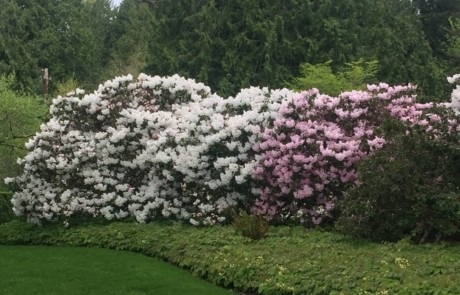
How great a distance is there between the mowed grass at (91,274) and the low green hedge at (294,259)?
1.11 feet

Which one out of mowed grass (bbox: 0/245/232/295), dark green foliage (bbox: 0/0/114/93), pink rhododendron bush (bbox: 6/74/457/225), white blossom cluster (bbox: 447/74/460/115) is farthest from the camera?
dark green foliage (bbox: 0/0/114/93)

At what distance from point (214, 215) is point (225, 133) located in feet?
5.30

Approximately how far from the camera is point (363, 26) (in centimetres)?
3331

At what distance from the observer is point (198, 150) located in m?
12.2

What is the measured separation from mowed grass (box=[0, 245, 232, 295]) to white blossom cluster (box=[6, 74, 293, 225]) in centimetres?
189

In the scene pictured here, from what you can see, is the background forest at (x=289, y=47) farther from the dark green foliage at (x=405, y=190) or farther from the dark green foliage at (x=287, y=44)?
the dark green foliage at (x=405, y=190)

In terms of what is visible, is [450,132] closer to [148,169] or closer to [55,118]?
[148,169]

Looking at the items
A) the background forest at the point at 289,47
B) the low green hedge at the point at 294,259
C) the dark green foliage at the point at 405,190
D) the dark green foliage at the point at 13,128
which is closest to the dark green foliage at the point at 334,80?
the background forest at the point at 289,47

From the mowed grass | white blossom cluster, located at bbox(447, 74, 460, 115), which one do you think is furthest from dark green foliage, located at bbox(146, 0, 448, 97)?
the mowed grass

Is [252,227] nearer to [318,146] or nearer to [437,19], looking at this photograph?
[318,146]

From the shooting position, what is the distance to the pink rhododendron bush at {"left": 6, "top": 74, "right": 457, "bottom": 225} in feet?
37.1

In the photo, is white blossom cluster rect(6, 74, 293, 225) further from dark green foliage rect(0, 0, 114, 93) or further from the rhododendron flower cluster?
dark green foliage rect(0, 0, 114, 93)

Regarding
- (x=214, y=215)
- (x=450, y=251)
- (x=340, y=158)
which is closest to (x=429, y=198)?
(x=450, y=251)

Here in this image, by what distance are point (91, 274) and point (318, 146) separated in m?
4.55
